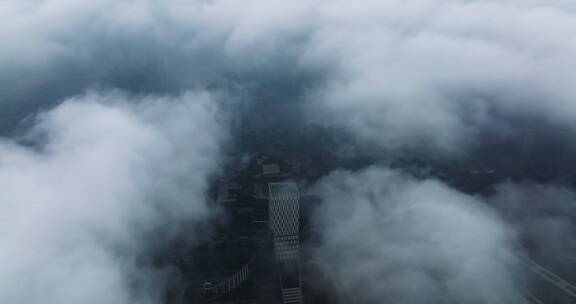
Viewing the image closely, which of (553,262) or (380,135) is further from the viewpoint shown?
(380,135)

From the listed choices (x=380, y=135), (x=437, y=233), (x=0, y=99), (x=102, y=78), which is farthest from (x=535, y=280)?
(x=0, y=99)

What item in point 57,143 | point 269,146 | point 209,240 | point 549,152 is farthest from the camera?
point 269,146

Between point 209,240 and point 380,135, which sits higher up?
point 380,135

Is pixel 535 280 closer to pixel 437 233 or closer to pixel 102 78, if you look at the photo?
pixel 437 233

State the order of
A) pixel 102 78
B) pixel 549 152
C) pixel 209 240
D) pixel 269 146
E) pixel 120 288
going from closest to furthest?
1. pixel 120 288
2. pixel 209 240
3. pixel 549 152
4. pixel 269 146
5. pixel 102 78

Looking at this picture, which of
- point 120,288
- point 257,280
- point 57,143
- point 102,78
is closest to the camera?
point 120,288

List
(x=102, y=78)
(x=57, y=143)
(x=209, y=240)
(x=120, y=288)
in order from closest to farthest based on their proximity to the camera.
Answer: (x=120, y=288)
(x=209, y=240)
(x=57, y=143)
(x=102, y=78)

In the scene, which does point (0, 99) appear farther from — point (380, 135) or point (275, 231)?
point (380, 135)

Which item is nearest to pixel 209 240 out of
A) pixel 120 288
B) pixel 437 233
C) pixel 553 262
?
pixel 120 288

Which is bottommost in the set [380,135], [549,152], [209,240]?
[209,240]
